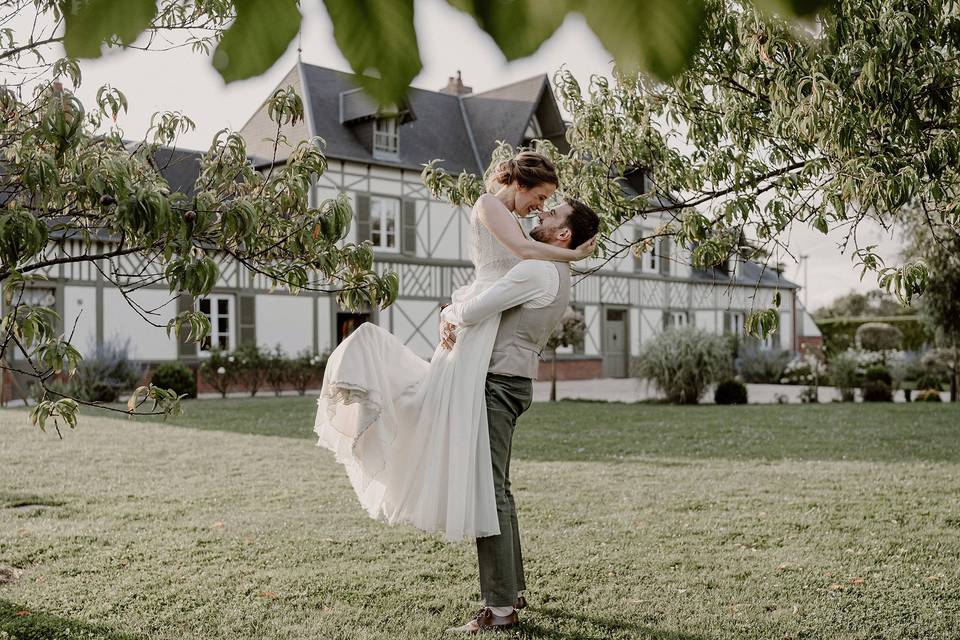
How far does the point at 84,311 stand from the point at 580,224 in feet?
57.1

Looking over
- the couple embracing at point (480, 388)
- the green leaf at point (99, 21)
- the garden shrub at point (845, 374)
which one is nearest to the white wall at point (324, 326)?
the garden shrub at point (845, 374)

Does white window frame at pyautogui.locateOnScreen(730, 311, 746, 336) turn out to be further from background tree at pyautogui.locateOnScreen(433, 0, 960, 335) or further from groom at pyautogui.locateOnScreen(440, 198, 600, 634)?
groom at pyautogui.locateOnScreen(440, 198, 600, 634)

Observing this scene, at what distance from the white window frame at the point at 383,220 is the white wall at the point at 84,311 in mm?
6851

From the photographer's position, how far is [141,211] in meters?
2.60

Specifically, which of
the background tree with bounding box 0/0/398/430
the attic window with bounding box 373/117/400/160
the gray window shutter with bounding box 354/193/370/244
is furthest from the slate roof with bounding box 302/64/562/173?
the background tree with bounding box 0/0/398/430

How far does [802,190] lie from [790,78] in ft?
2.71

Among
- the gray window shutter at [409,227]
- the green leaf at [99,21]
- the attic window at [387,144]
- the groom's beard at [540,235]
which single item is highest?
Answer: the attic window at [387,144]

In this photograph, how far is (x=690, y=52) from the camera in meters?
0.46

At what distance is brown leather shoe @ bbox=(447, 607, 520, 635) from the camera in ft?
12.0

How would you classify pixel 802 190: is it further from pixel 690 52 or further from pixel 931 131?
pixel 690 52

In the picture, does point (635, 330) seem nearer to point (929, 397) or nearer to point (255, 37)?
point (929, 397)

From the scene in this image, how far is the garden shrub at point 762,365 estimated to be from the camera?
970 inches

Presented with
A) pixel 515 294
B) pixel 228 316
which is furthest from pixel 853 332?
pixel 515 294

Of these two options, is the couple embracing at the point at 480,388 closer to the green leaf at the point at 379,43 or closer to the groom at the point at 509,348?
the groom at the point at 509,348
